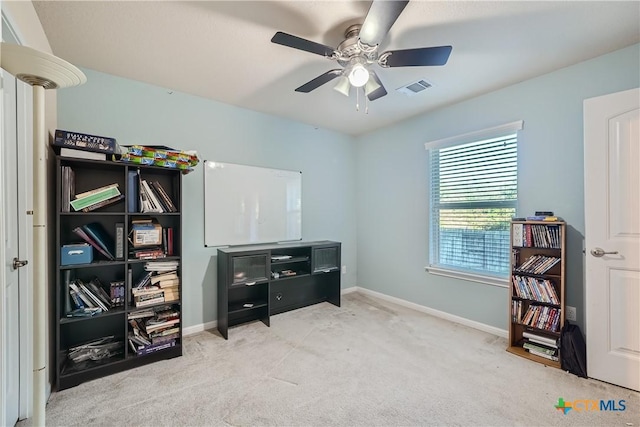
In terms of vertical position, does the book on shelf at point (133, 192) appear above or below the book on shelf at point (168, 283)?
above

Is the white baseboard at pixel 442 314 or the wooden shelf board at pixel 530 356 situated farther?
the white baseboard at pixel 442 314

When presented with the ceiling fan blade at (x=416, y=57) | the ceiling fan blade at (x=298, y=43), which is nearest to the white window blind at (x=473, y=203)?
the ceiling fan blade at (x=416, y=57)

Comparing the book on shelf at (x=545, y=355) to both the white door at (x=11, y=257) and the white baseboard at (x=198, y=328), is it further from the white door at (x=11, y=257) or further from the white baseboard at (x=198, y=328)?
the white door at (x=11, y=257)

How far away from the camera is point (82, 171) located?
2.25m

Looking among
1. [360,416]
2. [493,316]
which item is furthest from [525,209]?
[360,416]

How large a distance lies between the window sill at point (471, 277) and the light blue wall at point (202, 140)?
137 cm

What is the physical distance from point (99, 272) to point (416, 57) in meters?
2.90

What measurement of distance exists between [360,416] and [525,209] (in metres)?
2.28

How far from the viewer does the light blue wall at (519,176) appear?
7.47 feet

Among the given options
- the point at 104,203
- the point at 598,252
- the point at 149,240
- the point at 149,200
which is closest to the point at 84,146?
the point at 104,203

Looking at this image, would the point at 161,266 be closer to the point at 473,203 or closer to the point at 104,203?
the point at 104,203

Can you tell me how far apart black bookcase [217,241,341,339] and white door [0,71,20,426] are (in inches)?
55.0

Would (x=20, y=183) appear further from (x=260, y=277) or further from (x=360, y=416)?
(x=360, y=416)

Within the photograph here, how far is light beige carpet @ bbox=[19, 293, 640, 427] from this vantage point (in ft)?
5.44
